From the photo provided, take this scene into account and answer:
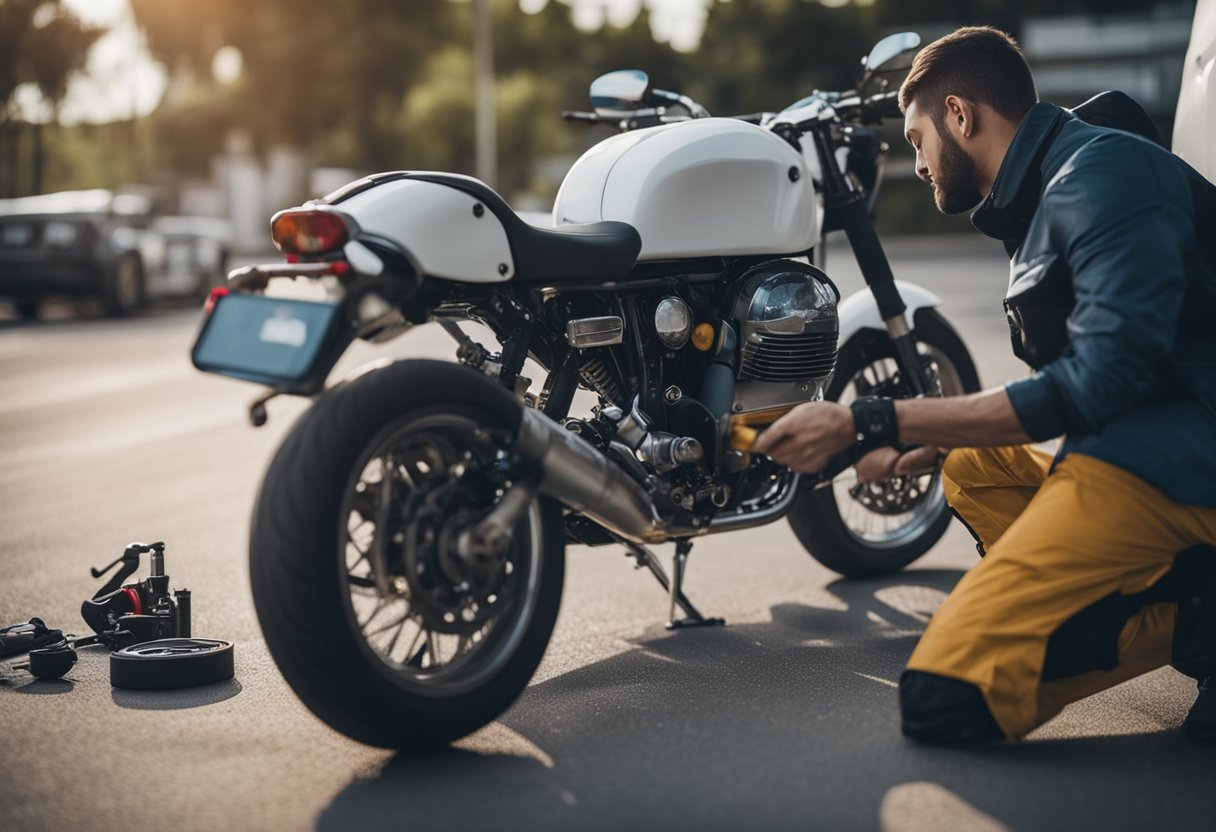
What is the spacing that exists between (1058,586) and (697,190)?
4.72ft

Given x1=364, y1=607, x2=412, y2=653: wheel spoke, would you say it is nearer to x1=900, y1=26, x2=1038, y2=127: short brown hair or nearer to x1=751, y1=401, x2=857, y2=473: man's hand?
x1=751, y1=401, x2=857, y2=473: man's hand

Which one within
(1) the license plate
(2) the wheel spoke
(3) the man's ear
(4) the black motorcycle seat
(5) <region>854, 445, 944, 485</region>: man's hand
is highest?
(3) the man's ear

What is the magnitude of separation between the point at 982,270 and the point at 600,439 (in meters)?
17.3

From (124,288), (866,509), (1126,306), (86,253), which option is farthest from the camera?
(124,288)

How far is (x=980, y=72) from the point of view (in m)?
3.68

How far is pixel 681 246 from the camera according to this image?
393 centimetres

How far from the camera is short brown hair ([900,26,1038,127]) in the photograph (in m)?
3.67

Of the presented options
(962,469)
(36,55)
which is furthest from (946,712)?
(36,55)

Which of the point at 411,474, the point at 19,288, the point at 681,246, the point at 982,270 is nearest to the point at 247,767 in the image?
the point at 411,474

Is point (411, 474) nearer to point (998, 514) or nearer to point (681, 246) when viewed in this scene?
point (681, 246)

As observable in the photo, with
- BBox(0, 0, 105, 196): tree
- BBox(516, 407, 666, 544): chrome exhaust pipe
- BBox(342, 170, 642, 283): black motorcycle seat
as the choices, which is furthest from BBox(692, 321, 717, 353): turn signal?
BBox(0, 0, 105, 196): tree

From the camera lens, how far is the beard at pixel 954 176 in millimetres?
3748

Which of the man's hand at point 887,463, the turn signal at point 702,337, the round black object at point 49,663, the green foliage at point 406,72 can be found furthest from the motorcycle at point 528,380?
the green foliage at point 406,72

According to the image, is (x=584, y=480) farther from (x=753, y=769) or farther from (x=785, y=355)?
(x=785, y=355)
